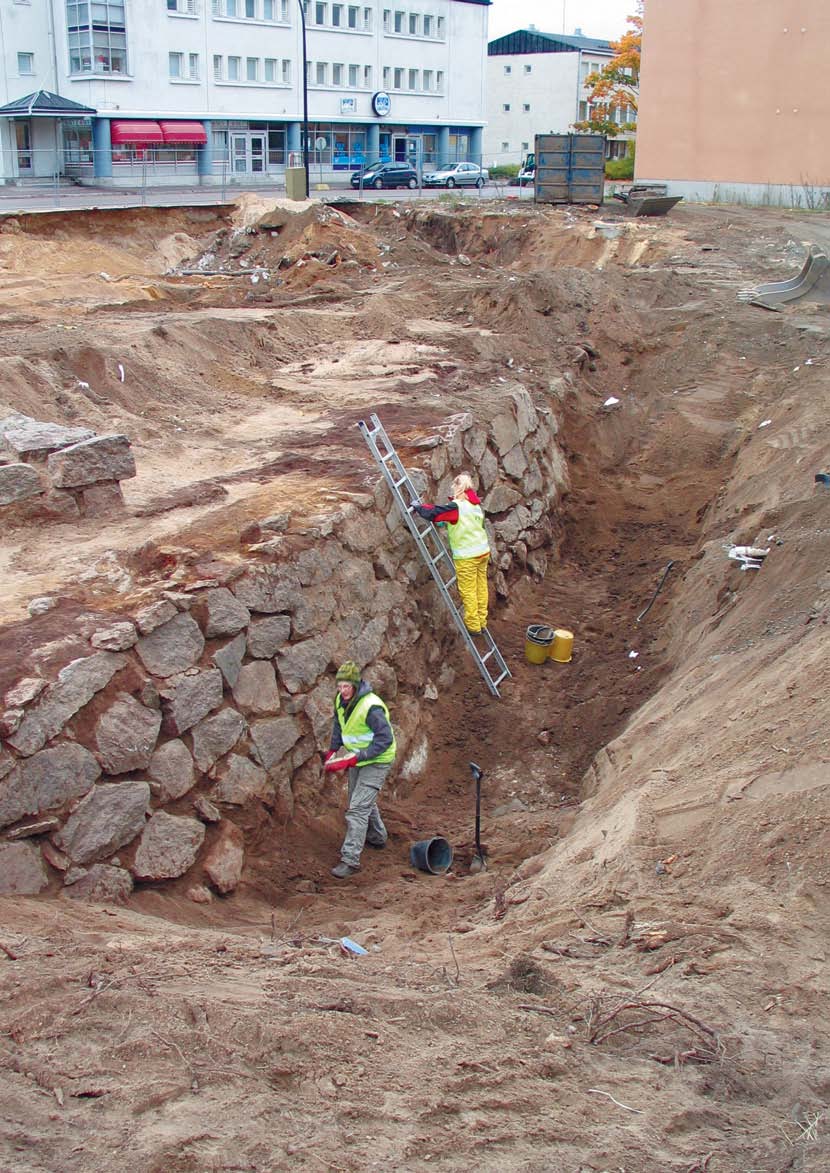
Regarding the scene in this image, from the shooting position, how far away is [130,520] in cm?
1007

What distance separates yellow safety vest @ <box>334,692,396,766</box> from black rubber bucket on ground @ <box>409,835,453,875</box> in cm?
85

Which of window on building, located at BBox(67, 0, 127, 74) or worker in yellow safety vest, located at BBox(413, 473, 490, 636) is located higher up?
window on building, located at BBox(67, 0, 127, 74)

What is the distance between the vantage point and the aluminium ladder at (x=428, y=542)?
1134cm

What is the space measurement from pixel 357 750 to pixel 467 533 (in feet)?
11.6

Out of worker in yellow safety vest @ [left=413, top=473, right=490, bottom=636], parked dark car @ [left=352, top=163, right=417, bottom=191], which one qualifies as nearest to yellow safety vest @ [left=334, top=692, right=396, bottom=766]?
worker in yellow safety vest @ [left=413, top=473, right=490, bottom=636]

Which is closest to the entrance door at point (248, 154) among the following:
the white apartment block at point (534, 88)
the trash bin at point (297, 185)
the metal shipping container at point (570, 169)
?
the trash bin at point (297, 185)

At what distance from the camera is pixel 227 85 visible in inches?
1922

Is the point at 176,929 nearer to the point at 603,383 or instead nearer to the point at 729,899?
the point at 729,899

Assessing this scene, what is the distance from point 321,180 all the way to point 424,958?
46.1m

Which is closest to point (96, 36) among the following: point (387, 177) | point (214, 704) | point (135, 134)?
point (135, 134)

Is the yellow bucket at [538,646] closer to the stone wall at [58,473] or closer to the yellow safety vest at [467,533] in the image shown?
the yellow safety vest at [467,533]

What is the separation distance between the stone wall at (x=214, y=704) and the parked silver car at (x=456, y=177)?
39381mm

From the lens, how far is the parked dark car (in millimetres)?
46125

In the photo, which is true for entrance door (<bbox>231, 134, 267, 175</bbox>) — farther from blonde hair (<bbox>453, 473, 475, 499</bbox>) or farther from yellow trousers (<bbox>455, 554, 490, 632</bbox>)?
yellow trousers (<bbox>455, 554, 490, 632</bbox>)
